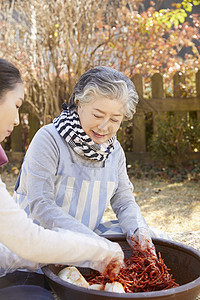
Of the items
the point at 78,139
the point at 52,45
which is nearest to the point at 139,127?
the point at 52,45

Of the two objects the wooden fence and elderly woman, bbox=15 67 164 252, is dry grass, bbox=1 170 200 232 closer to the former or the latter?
the wooden fence

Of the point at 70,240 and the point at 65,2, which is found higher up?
the point at 65,2

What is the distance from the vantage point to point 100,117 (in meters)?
2.23

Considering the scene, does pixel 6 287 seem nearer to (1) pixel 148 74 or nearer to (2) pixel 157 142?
(2) pixel 157 142

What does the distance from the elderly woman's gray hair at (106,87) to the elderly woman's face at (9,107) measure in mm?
434

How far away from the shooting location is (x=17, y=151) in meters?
6.76

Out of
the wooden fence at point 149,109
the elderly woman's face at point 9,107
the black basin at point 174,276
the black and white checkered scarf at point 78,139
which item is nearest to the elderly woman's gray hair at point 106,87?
the black and white checkered scarf at point 78,139

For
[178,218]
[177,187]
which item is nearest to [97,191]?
[178,218]

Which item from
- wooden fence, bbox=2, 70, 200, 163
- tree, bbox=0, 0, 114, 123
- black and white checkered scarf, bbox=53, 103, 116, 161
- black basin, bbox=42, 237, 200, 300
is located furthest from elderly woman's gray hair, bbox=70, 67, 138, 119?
wooden fence, bbox=2, 70, 200, 163

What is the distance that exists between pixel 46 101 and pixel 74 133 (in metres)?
3.71

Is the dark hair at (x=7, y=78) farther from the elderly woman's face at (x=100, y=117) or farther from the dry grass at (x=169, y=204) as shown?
the dry grass at (x=169, y=204)

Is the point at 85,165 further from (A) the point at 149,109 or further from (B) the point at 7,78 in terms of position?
(A) the point at 149,109

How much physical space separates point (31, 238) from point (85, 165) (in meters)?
0.92

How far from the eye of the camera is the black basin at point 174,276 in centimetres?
157
